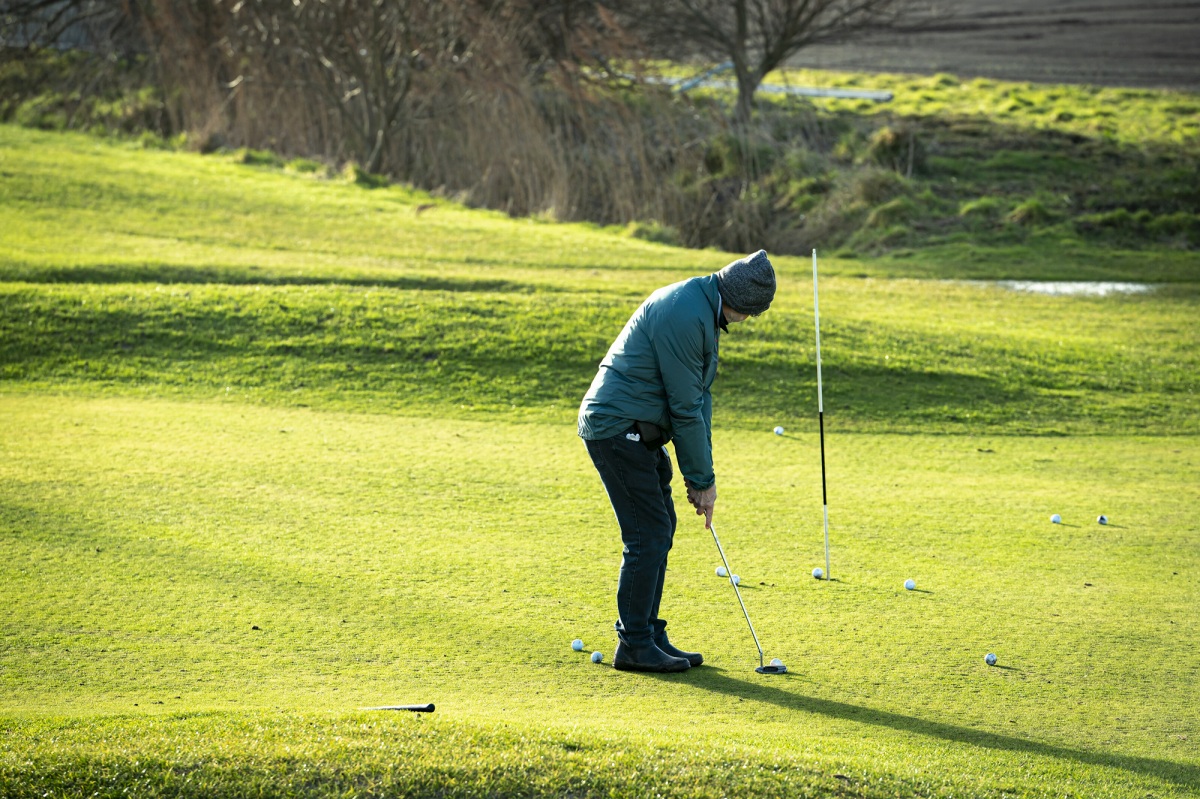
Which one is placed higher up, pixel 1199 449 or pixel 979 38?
pixel 979 38

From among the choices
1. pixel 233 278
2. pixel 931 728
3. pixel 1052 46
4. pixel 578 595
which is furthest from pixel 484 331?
pixel 1052 46

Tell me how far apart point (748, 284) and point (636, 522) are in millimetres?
1299

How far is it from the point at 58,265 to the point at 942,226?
15976 millimetres

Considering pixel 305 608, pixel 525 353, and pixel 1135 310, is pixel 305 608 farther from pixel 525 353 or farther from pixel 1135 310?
pixel 1135 310

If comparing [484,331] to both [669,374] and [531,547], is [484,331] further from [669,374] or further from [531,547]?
[669,374]

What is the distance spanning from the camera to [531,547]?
762 cm

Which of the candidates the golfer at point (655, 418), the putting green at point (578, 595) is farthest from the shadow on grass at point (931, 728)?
the golfer at point (655, 418)

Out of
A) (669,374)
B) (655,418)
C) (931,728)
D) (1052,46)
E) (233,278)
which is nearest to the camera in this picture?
(931,728)

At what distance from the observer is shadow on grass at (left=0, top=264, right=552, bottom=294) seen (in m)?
15.0

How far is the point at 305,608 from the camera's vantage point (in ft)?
21.1

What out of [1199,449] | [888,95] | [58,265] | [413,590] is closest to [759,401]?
[1199,449]

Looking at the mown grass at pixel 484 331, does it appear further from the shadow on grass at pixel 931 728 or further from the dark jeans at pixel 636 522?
the shadow on grass at pixel 931 728

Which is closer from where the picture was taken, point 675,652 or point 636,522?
point 636,522

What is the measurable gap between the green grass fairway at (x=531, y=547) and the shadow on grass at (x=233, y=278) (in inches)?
2.7
